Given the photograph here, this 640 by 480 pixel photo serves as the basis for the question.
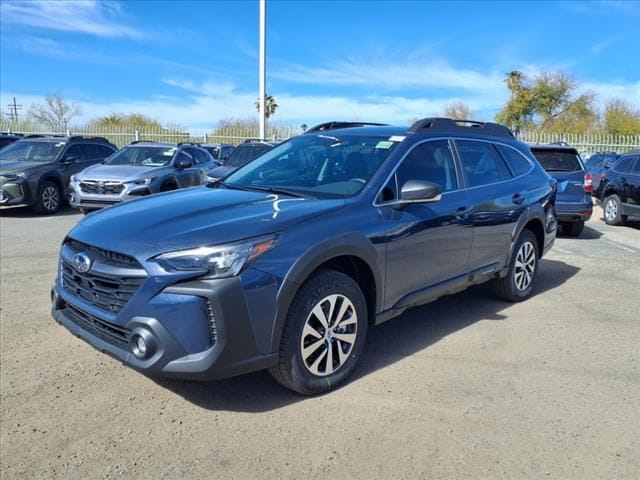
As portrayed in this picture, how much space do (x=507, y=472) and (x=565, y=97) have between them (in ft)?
165

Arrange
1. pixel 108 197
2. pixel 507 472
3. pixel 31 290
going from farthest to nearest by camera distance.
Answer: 1. pixel 108 197
2. pixel 31 290
3. pixel 507 472

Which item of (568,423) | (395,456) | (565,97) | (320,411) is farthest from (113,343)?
(565,97)

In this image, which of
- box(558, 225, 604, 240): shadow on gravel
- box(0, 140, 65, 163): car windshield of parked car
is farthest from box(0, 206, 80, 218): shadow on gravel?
box(558, 225, 604, 240): shadow on gravel

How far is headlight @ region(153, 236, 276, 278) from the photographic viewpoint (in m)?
2.92

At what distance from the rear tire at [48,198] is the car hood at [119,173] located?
56.8 inches

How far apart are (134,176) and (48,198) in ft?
8.87

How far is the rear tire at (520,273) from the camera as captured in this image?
552 centimetres

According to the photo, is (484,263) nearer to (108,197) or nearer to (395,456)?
(395,456)

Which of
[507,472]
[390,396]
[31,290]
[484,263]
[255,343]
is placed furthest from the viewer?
[31,290]

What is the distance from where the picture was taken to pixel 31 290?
569cm

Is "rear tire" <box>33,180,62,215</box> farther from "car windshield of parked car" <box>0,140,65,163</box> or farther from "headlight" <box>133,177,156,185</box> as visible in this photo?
"headlight" <box>133,177,156,185</box>

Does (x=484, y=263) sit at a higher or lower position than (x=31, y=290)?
higher

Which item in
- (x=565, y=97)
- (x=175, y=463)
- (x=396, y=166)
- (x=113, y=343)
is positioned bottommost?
(x=175, y=463)

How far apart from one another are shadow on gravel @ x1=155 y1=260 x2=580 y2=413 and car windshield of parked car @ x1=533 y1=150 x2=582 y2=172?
3631 millimetres
